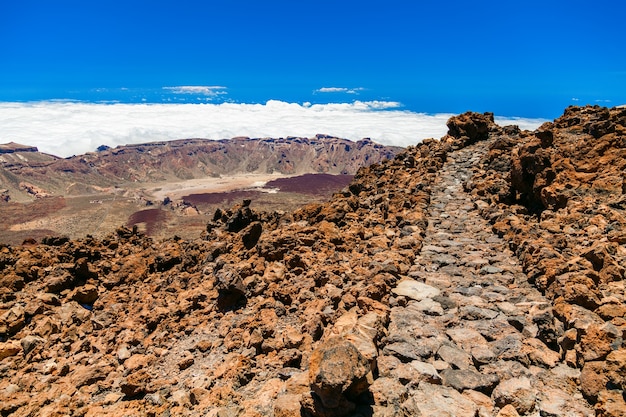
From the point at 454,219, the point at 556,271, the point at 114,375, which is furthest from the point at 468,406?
the point at 454,219

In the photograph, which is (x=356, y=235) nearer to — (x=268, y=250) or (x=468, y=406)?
(x=268, y=250)

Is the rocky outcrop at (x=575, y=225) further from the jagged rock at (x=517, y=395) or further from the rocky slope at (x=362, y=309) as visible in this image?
the jagged rock at (x=517, y=395)

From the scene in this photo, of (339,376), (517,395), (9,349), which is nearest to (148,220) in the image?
(9,349)

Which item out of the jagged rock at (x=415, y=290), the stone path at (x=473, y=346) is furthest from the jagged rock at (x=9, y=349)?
the jagged rock at (x=415, y=290)

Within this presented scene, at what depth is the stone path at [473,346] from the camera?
17.8 ft

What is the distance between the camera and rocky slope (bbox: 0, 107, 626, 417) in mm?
5699

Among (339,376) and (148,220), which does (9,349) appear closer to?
(339,376)

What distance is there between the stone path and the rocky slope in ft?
0.11

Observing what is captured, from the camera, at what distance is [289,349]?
7.38m

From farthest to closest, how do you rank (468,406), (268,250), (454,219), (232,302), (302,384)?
1. (454,219)
2. (268,250)
3. (232,302)
4. (302,384)
5. (468,406)

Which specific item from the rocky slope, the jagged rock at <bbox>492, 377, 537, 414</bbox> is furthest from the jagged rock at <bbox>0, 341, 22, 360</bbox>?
the jagged rock at <bbox>492, 377, 537, 414</bbox>

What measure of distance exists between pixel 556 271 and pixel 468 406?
4.72 metres

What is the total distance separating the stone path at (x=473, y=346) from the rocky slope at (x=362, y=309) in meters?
0.03

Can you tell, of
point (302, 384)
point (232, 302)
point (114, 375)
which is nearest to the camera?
point (302, 384)
